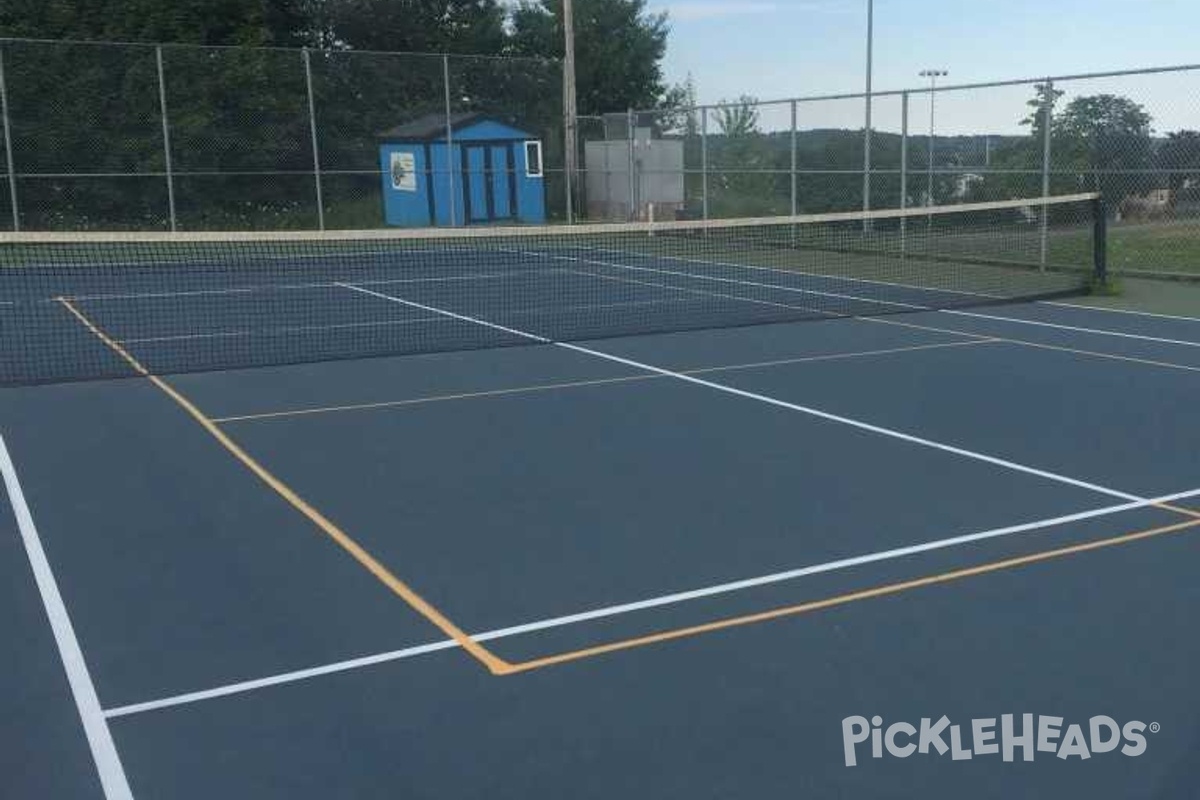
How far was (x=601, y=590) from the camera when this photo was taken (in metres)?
5.26

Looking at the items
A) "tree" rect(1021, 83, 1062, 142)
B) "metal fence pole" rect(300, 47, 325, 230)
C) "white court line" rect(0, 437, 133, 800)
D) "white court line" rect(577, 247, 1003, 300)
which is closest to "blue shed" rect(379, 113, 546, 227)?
"metal fence pole" rect(300, 47, 325, 230)

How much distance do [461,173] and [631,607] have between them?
2297 cm

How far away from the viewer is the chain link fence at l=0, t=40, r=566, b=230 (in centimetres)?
2417

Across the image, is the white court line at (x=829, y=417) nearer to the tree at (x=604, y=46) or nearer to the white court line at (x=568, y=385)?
the white court line at (x=568, y=385)

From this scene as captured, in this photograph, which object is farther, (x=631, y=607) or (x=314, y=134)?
(x=314, y=134)

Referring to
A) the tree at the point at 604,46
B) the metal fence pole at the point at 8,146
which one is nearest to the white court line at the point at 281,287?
the metal fence pole at the point at 8,146

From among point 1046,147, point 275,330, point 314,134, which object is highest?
point 314,134

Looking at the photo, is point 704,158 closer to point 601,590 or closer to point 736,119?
point 736,119

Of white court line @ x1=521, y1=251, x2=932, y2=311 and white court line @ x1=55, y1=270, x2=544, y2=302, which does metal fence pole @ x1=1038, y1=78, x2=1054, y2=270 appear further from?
white court line @ x1=55, y1=270, x2=544, y2=302

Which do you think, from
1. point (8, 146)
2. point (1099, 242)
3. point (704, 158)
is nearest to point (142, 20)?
point (8, 146)

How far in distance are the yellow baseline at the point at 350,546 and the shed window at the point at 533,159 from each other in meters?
18.8

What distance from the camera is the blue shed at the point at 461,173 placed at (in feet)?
88.6

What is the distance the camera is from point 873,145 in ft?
67.9

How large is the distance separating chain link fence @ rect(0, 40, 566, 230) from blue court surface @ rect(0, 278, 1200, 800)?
16840mm
